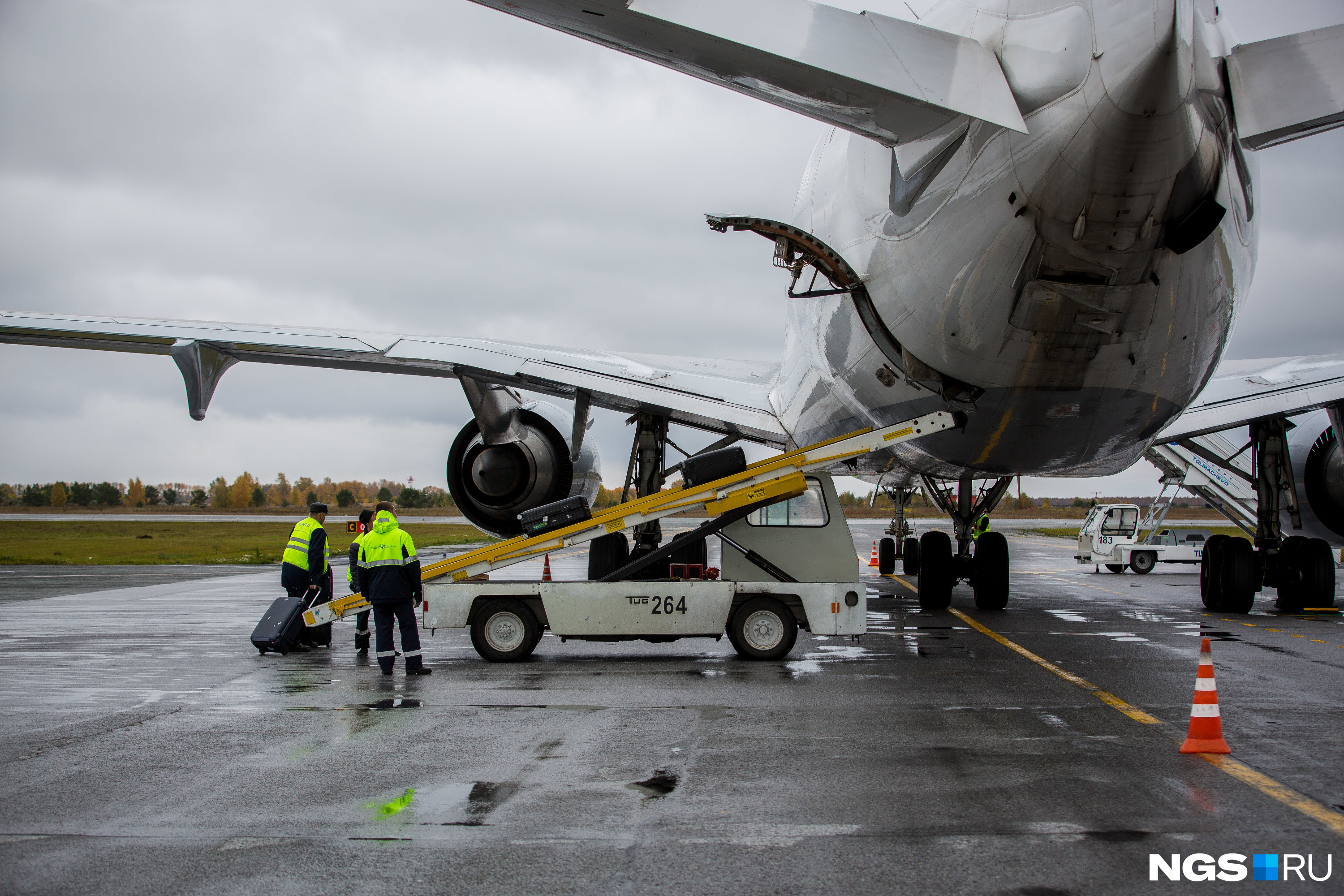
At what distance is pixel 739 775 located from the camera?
5531 millimetres

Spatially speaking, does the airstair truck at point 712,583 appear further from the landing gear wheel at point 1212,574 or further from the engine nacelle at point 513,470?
the landing gear wheel at point 1212,574

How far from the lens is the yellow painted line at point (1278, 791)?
464cm

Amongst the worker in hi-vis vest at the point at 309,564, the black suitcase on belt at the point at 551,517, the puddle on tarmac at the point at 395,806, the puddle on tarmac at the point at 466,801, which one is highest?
the black suitcase on belt at the point at 551,517

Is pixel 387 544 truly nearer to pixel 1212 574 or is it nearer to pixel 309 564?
pixel 309 564

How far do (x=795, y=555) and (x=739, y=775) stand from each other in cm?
553

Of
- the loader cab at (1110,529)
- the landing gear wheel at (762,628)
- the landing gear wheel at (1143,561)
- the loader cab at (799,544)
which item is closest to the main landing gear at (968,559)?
the loader cab at (799,544)

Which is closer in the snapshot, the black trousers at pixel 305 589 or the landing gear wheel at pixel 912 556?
the black trousers at pixel 305 589

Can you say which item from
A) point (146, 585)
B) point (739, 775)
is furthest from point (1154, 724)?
point (146, 585)

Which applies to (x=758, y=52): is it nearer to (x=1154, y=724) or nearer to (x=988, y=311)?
(x=988, y=311)

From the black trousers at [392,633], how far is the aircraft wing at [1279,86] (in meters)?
7.79

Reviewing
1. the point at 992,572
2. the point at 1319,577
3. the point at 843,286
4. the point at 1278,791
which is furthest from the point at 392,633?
the point at 1319,577

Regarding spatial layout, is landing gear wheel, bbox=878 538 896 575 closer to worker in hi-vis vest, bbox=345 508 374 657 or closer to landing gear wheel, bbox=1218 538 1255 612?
landing gear wheel, bbox=1218 538 1255 612

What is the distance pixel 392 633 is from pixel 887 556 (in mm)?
18469

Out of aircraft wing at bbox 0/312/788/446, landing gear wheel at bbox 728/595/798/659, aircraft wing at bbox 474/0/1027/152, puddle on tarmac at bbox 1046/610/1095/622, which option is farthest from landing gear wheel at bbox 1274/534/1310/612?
aircraft wing at bbox 474/0/1027/152
